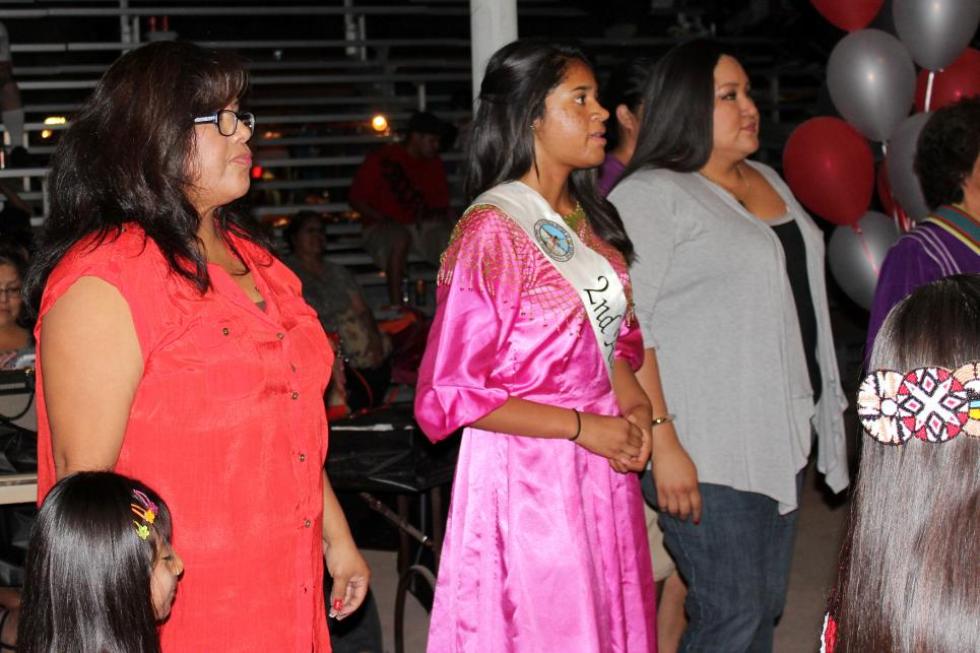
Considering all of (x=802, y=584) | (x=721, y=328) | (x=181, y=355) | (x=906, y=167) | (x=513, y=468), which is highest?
(x=906, y=167)

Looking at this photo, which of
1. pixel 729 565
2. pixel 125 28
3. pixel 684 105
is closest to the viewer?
pixel 729 565

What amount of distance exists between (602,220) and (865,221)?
2607 millimetres

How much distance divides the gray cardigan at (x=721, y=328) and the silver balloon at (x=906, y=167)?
6.53 ft

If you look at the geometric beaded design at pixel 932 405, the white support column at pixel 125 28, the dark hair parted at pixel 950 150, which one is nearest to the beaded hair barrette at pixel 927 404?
the geometric beaded design at pixel 932 405

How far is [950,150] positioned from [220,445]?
79.8 inches

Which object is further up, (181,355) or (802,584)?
(181,355)

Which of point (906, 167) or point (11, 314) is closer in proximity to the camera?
point (11, 314)

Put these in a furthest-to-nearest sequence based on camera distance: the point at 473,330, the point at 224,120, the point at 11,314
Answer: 1. the point at 11,314
2. the point at 473,330
3. the point at 224,120

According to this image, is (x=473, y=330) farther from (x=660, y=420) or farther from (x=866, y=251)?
(x=866, y=251)

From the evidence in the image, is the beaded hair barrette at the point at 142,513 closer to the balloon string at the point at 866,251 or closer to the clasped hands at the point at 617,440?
the clasped hands at the point at 617,440

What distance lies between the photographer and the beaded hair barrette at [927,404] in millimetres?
1465

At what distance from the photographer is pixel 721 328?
2898 millimetres

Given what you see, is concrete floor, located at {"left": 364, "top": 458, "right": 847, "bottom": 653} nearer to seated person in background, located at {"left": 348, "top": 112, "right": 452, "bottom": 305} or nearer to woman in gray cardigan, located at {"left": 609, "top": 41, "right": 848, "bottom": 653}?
woman in gray cardigan, located at {"left": 609, "top": 41, "right": 848, "bottom": 653}

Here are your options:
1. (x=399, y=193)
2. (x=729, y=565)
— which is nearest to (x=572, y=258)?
(x=729, y=565)
